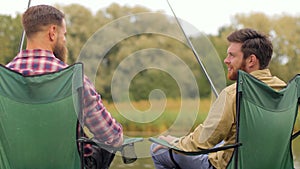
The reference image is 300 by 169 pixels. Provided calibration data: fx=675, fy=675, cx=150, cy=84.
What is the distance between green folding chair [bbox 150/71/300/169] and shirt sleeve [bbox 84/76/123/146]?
0.17m

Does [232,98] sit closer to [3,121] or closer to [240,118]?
[240,118]

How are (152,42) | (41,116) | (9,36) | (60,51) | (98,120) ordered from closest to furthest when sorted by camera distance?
1. (41,116)
2. (98,120)
3. (60,51)
4. (9,36)
5. (152,42)

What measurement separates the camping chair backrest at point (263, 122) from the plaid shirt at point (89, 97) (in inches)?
19.1

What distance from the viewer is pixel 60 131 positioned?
240cm

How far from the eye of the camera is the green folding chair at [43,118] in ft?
7.82

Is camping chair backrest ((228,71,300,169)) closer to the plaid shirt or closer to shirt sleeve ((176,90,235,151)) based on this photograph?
shirt sleeve ((176,90,235,151))

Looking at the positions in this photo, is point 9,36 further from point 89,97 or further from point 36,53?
point 89,97

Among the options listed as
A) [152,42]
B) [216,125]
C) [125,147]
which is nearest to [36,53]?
[125,147]

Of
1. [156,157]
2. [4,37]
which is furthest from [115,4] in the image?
[156,157]

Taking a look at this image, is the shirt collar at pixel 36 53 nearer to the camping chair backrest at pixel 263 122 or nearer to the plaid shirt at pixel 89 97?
the plaid shirt at pixel 89 97

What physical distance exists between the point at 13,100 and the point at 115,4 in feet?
47.7

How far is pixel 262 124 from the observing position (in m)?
2.51

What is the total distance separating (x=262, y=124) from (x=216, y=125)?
6.7 inches

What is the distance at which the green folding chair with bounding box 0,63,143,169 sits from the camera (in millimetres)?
2385
